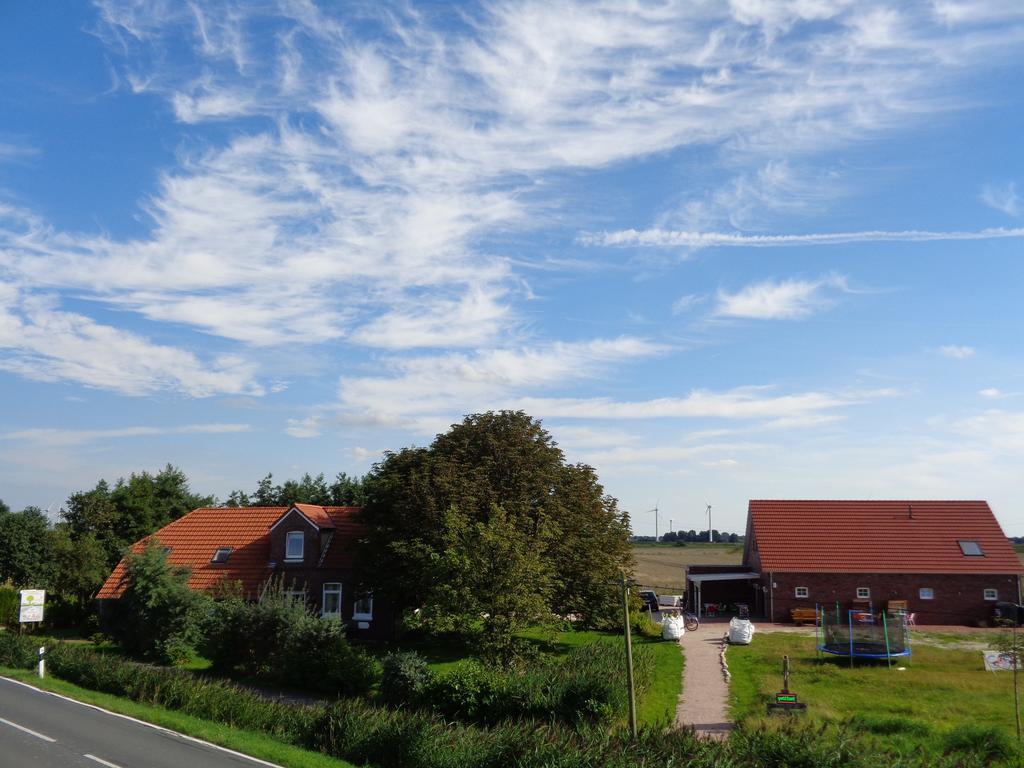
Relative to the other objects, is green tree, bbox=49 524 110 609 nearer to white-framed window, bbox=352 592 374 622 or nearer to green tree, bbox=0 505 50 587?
green tree, bbox=0 505 50 587

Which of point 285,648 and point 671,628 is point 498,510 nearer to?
point 285,648

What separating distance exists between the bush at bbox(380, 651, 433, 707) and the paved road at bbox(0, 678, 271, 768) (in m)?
6.70

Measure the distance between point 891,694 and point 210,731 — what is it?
1950cm

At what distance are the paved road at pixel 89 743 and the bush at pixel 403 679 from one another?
22.0 feet

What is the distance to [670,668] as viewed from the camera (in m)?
31.8

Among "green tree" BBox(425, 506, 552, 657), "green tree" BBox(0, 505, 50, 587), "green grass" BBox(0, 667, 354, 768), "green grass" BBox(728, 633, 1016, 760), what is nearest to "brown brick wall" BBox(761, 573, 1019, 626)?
"green grass" BBox(728, 633, 1016, 760)

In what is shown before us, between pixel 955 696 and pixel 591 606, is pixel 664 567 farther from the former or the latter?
pixel 955 696

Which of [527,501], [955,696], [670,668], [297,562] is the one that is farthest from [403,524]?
[955,696]

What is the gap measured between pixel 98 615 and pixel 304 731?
25.5 m

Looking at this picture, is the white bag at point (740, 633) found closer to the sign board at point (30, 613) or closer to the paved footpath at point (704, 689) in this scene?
the paved footpath at point (704, 689)

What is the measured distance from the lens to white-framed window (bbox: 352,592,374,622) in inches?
1587

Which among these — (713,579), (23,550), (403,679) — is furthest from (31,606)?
(713,579)

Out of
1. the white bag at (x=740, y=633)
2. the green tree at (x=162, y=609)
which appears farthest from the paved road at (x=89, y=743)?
the white bag at (x=740, y=633)

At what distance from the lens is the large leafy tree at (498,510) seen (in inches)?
1357
